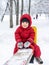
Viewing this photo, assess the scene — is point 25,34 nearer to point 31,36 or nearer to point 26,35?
point 26,35

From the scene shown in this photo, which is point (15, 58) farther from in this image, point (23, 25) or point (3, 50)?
point (3, 50)

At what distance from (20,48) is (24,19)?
2.30 ft

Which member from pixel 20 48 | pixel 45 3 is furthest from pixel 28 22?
pixel 45 3

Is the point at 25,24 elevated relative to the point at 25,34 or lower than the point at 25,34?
elevated

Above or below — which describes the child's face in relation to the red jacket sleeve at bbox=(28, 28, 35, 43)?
above

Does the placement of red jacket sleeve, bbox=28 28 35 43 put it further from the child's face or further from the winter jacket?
the child's face

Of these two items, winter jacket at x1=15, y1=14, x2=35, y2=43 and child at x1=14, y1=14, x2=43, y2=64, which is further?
winter jacket at x1=15, y1=14, x2=35, y2=43

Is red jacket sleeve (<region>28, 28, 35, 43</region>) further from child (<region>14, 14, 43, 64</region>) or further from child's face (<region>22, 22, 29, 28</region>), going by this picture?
child's face (<region>22, 22, 29, 28</region>)

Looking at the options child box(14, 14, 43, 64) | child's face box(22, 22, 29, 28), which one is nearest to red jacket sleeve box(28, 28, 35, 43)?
child box(14, 14, 43, 64)

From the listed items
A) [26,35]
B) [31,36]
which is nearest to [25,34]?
[26,35]

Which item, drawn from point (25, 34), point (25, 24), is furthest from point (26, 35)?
point (25, 24)

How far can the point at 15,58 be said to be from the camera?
5.43 metres

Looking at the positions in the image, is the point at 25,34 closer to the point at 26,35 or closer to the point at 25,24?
the point at 26,35

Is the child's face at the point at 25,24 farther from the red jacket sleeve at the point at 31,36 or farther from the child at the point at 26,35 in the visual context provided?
the red jacket sleeve at the point at 31,36
